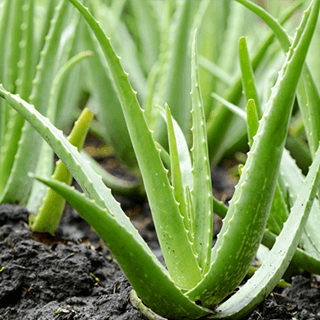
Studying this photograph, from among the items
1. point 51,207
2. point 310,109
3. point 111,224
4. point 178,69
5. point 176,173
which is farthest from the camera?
point 178,69

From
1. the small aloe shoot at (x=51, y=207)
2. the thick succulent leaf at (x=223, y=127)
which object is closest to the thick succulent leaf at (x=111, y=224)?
the small aloe shoot at (x=51, y=207)

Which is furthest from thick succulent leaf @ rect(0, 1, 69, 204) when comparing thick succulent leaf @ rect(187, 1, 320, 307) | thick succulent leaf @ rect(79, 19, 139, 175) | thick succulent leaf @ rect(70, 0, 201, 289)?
thick succulent leaf @ rect(187, 1, 320, 307)

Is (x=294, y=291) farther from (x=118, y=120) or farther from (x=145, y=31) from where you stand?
(x=145, y=31)

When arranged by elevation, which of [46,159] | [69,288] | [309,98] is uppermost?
[309,98]

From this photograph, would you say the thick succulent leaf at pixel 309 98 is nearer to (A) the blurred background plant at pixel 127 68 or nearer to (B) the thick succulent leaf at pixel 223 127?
(A) the blurred background plant at pixel 127 68

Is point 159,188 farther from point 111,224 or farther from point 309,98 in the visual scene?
point 309,98

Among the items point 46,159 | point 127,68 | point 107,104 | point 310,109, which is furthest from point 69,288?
point 127,68
